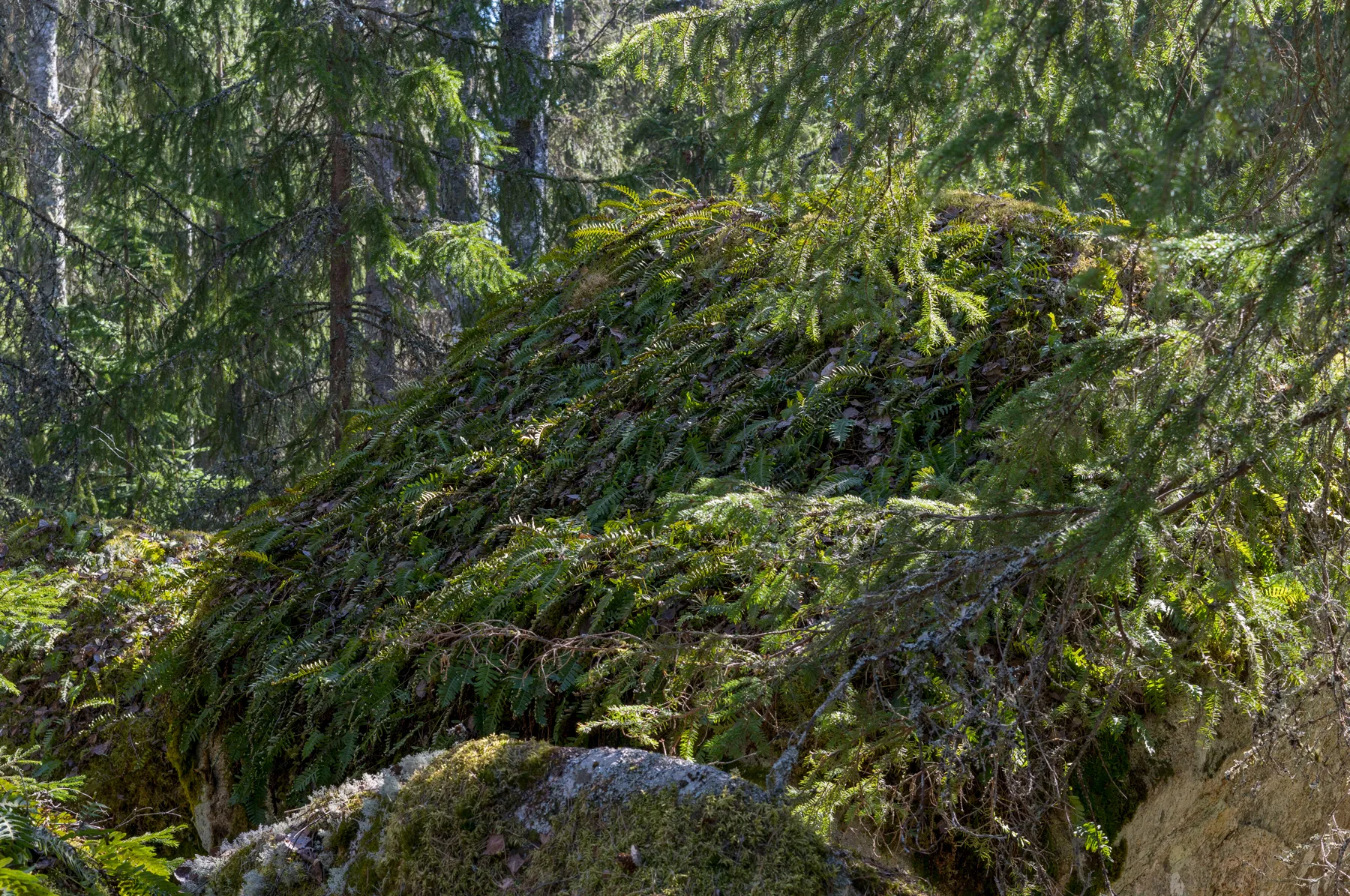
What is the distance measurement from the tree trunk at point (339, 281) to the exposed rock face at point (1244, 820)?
289 inches

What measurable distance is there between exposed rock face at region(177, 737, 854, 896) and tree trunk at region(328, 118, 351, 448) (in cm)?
662

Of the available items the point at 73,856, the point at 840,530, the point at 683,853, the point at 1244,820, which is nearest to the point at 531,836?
the point at 683,853

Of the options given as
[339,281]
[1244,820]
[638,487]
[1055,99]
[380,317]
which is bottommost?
[1244,820]

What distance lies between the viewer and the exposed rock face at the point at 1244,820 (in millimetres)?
3141

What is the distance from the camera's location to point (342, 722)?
13.8 ft

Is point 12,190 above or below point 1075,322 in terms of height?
above

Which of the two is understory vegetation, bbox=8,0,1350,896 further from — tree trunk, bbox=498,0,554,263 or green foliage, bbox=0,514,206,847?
tree trunk, bbox=498,0,554,263

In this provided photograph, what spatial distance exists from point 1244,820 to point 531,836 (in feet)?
8.15

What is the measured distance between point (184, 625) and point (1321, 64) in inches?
208

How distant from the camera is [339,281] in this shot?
9148 mm

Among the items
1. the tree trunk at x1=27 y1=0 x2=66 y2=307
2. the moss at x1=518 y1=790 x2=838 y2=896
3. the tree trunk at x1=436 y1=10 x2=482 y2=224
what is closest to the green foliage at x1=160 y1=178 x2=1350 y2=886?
the moss at x1=518 y1=790 x2=838 y2=896

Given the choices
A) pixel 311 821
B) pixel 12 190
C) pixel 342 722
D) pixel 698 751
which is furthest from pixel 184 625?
pixel 12 190

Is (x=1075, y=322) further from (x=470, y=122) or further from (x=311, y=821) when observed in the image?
(x=470, y=122)

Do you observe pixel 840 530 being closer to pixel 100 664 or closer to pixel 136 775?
pixel 136 775
